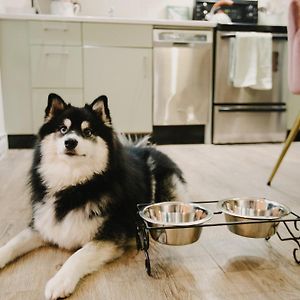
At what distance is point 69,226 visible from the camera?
125 centimetres

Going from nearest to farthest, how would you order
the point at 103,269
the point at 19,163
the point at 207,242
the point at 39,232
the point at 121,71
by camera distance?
the point at 103,269 → the point at 39,232 → the point at 207,242 → the point at 19,163 → the point at 121,71

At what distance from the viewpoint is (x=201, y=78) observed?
3.63m

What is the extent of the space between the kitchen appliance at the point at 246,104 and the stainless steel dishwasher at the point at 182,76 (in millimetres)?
109

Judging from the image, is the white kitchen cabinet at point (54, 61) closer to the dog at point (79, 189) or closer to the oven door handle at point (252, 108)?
the oven door handle at point (252, 108)

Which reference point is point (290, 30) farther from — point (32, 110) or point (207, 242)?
point (32, 110)

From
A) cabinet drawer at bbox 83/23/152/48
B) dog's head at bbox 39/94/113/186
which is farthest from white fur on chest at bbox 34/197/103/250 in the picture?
cabinet drawer at bbox 83/23/152/48

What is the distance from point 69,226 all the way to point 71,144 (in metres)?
0.28

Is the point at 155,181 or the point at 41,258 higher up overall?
the point at 155,181

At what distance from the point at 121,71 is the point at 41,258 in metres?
2.45

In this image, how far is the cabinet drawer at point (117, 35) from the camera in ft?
10.9

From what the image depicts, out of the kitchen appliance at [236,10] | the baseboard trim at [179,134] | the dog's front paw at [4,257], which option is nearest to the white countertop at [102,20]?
the kitchen appliance at [236,10]

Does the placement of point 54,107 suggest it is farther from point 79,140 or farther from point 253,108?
point 253,108

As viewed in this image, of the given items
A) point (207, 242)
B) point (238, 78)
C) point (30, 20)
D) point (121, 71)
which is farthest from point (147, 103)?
point (207, 242)

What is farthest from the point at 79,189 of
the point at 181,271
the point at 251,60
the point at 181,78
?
the point at 251,60
